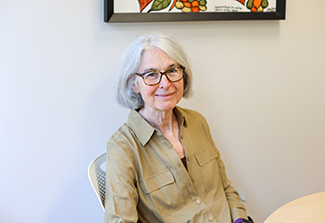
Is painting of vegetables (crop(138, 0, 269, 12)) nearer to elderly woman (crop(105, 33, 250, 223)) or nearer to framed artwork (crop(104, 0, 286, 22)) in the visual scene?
framed artwork (crop(104, 0, 286, 22))

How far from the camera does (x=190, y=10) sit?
183cm

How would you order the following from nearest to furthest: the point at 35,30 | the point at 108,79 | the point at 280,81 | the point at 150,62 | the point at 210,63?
the point at 150,62
the point at 35,30
the point at 108,79
the point at 210,63
the point at 280,81

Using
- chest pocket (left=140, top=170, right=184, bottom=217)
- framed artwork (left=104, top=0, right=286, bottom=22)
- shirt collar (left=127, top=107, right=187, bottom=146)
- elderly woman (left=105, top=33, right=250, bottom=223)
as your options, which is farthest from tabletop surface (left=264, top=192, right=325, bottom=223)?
framed artwork (left=104, top=0, right=286, bottom=22)

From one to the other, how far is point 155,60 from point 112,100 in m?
0.46

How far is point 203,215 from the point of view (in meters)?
1.52

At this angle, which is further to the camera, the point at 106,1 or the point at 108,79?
the point at 108,79

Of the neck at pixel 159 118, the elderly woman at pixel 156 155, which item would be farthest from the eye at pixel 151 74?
the neck at pixel 159 118

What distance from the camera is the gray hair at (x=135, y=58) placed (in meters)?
1.48

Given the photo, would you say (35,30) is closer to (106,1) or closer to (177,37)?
(106,1)

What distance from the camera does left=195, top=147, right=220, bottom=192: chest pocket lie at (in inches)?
63.7

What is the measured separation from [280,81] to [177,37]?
67 centimetres

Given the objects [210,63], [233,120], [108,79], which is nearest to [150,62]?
[108,79]

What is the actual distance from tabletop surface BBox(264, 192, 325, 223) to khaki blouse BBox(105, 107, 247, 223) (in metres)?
0.32

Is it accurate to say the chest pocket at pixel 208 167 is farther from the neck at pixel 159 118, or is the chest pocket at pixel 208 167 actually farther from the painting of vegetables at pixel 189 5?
the painting of vegetables at pixel 189 5
